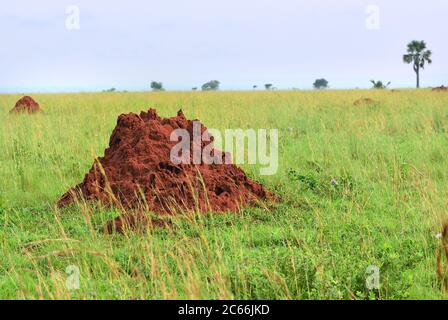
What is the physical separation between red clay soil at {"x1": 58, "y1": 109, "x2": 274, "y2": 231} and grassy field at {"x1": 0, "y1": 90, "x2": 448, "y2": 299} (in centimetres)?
29

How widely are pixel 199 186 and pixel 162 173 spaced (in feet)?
1.64

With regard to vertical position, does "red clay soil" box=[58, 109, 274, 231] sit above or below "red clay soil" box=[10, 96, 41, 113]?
below

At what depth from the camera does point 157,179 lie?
776cm

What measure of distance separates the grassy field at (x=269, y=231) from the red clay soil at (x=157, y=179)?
29 cm

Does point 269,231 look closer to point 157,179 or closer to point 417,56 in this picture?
point 157,179

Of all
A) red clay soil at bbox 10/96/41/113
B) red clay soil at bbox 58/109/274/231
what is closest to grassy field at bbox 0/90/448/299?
red clay soil at bbox 58/109/274/231

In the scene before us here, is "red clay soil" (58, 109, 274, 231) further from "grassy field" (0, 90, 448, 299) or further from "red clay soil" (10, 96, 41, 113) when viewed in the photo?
"red clay soil" (10, 96, 41, 113)

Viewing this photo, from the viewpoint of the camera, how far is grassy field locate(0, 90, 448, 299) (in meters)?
4.88

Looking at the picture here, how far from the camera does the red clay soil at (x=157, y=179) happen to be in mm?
7523

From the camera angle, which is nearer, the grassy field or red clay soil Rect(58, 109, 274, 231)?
the grassy field

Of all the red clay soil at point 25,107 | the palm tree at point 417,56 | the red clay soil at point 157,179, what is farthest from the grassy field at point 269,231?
the palm tree at point 417,56

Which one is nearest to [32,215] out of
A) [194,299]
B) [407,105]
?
[194,299]

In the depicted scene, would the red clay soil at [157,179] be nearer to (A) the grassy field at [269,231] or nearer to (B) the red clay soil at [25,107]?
(A) the grassy field at [269,231]

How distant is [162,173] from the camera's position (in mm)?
7898
